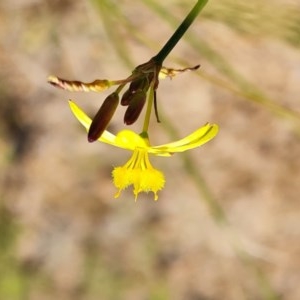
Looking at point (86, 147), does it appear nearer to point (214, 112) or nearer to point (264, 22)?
point (214, 112)

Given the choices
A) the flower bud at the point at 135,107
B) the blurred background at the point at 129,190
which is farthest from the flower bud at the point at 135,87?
the blurred background at the point at 129,190

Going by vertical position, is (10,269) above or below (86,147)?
below

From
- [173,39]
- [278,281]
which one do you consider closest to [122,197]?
[278,281]

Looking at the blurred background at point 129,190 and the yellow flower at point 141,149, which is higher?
the yellow flower at point 141,149

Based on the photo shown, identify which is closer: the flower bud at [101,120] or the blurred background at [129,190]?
the flower bud at [101,120]

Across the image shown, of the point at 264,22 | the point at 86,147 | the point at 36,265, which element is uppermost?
the point at 264,22

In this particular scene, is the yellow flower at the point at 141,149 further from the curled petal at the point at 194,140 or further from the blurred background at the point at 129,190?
the blurred background at the point at 129,190
